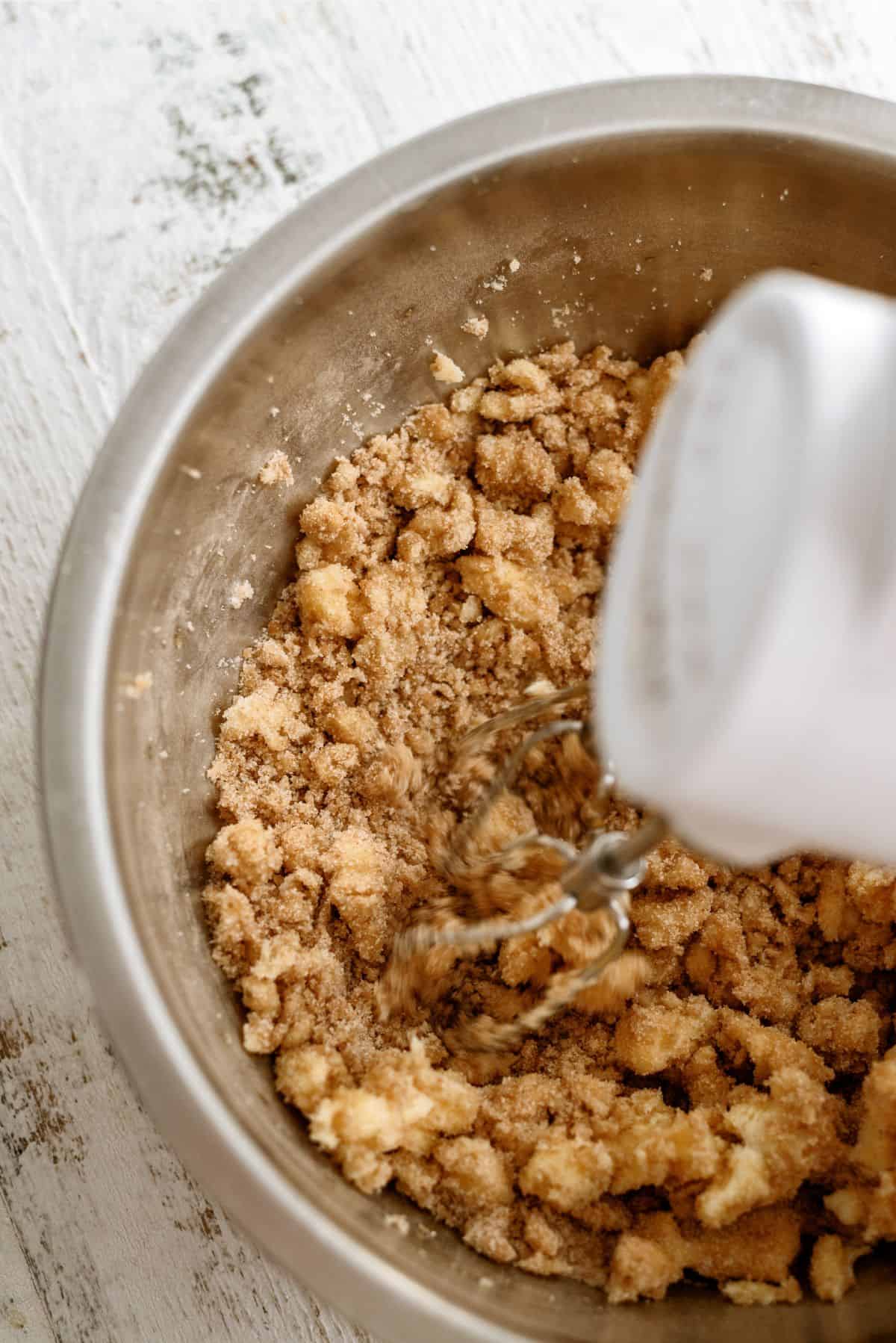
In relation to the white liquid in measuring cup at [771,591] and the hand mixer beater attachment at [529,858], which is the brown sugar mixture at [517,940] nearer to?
the hand mixer beater attachment at [529,858]

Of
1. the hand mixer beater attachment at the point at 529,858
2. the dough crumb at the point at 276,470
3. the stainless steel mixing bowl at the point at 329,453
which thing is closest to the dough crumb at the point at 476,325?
the stainless steel mixing bowl at the point at 329,453

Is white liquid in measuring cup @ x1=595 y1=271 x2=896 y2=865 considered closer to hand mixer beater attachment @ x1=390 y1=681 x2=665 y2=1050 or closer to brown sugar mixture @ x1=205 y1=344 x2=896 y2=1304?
hand mixer beater attachment @ x1=390 y1=681 x2=665 y2=1050

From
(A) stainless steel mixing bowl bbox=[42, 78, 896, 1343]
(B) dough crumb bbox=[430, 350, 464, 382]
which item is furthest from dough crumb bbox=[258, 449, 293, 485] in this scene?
(B) dough crumb bbox=[430, 350, 464, 382]

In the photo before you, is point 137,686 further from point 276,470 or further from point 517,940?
point 517,940

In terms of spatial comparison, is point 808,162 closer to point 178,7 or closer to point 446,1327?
point 178,7

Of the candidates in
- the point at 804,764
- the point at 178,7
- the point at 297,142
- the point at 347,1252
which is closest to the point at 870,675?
the point at 804,764
